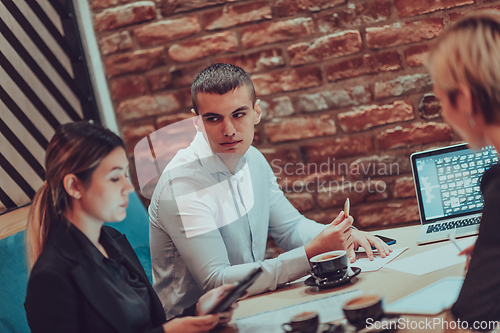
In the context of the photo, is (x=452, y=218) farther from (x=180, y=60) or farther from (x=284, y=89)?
(x=180, y=60)

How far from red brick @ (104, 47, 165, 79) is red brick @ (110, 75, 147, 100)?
3cm

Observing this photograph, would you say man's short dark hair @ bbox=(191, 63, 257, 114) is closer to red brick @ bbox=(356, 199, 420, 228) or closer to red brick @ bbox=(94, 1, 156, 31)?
red brick @ bbox=(94, 1, 156, 31)

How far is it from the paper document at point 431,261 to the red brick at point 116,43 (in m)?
1.60

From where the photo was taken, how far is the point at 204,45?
2.07 meters

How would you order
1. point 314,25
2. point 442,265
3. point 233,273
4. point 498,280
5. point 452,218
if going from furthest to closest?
point 314,25 → point 452,218 → point 233,273 → point 442,265 → point 498,280

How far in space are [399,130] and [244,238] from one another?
965 millimetres

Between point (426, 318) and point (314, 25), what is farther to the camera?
point (314, 25)

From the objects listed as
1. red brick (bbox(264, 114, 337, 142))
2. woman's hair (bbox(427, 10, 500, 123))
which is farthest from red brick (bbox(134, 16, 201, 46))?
woman's hair (bbox(427, 10, 500, 123))

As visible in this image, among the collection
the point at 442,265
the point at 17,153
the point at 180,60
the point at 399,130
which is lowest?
the point at 442,265

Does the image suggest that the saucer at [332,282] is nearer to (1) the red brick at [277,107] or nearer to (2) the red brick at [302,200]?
(2) the red brick at [302,200]

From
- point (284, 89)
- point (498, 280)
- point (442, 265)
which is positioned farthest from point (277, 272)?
point (284, 89)

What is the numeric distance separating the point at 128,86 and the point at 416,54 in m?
1.35

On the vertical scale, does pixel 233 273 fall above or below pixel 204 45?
below

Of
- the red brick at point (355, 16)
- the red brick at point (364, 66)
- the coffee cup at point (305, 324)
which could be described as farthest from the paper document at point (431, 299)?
the red brick at point (355, 16)
